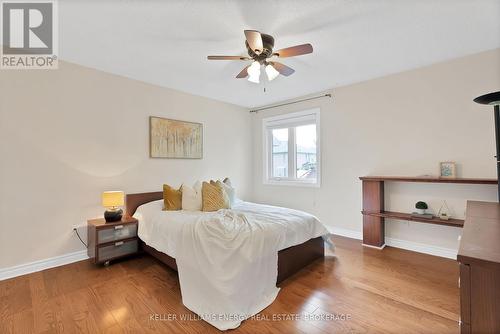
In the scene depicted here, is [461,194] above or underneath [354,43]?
underneath

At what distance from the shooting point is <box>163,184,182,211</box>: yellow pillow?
3154mm

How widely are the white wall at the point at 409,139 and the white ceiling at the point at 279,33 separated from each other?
0.97 ft

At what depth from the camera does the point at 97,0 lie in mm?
1839

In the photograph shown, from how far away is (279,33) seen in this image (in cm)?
231

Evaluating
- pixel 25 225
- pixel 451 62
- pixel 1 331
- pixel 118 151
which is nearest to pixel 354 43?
pixel 451 62

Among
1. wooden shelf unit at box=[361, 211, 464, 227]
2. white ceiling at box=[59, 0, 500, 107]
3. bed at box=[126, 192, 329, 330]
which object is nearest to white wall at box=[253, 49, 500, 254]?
wooden shelf unit at box=[361, 211, 464, 227]

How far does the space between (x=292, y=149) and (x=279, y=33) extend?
2604mm

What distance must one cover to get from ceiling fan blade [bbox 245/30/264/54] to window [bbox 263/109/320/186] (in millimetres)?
2352

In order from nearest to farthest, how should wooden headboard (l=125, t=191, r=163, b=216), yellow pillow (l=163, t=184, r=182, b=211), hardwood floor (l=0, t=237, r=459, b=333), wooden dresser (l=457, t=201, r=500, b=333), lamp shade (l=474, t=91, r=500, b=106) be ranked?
wooden dresser (l=457, t=201, r=500, b=333) → lamp shade (l=474, t=91, r=500, b=106) → hardwood floor (l=0, t=237, r=459, b=333) → yellow pillow (l=163, t=184, r=182, b=211) → wooden headboard (l=125, t=191, r=163, b=216)

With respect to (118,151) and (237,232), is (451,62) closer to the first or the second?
(237,232)

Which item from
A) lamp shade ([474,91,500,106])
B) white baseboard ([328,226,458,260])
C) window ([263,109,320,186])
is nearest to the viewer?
lamp shade ([474,91,500,106])

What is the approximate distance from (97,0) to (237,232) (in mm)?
2257

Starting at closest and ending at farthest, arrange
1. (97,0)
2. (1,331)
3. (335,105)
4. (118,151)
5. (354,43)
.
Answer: (1,331)
(97,0)
(354,43)
(118,151)
(335,105)

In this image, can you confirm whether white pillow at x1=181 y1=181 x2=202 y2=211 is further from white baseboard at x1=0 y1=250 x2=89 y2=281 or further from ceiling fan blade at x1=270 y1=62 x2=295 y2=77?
ceiling fan blade at x1=270 y1=62 x2=295 y2=77
